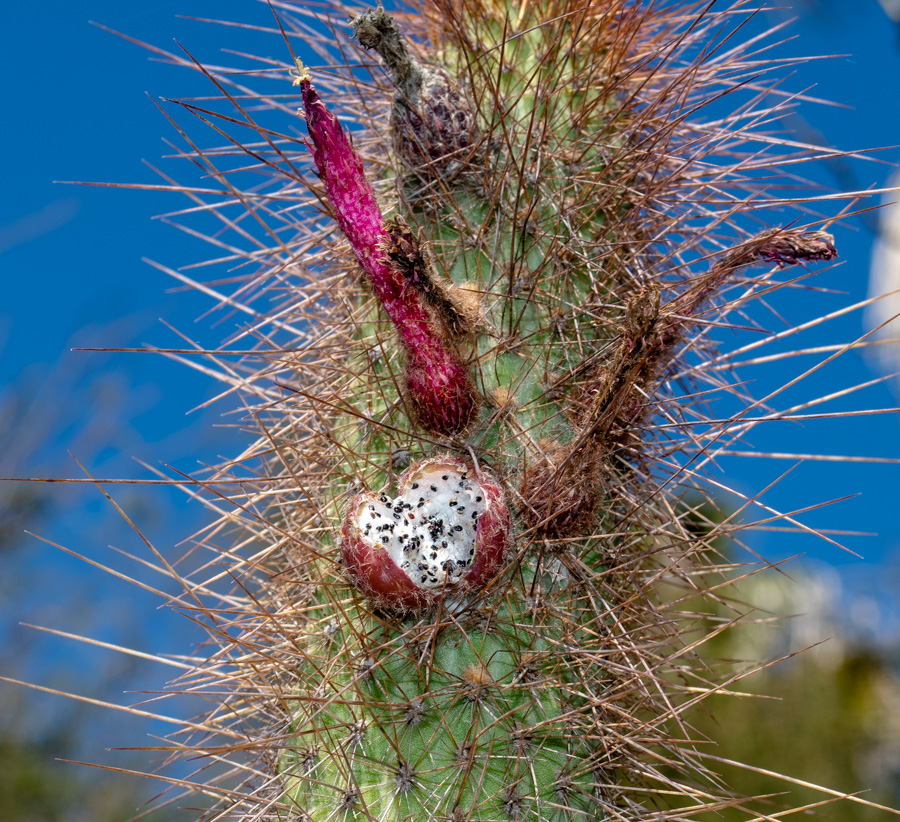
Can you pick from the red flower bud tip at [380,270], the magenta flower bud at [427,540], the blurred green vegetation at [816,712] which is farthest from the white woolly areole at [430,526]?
the blurred green vegetation at [816,712]

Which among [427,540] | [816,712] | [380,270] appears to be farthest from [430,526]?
[816,712]

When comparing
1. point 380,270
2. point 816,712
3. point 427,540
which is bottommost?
point 816,712

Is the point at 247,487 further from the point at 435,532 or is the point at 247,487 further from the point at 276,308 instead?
the point at 435,532

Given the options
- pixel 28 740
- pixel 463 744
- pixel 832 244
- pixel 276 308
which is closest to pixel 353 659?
pixel 463 744

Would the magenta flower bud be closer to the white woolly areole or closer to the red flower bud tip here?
the white woolly areole

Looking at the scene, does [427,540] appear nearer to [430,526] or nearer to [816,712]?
[430,526]

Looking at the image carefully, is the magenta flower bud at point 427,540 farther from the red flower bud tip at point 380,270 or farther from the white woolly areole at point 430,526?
the red flower bud tip at point 380,270

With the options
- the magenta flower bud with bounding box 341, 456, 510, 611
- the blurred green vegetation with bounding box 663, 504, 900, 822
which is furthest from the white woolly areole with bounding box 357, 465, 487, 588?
the blurred green vegetation with bounding box 663, 504, 900, 822
